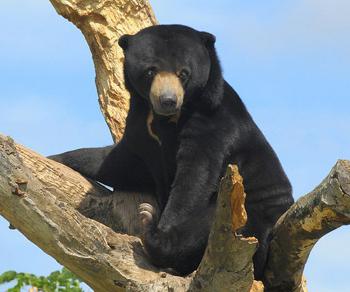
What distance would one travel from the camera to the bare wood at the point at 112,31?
29.9ft

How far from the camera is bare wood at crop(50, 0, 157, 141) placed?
9.12 metres

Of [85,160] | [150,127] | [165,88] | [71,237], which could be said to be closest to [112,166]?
[85,160]

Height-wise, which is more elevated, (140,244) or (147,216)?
(147,216)

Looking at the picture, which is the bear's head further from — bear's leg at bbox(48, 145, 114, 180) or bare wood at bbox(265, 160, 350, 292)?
bare wood at bbox(265, 160, 350, 292)

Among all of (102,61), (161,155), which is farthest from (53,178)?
(102,61)

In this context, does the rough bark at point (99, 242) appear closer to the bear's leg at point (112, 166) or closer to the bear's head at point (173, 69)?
the bear's head at point (173, 69)

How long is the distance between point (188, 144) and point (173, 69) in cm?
67

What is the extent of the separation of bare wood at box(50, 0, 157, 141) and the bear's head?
156cm

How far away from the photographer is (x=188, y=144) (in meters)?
7.09

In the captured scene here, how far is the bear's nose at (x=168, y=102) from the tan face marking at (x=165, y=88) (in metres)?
0.03

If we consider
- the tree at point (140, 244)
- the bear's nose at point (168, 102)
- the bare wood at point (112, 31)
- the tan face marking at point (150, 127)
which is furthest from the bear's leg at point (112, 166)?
the bear's nose at point (168, 102)

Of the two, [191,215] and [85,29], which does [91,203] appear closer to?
[191,215]

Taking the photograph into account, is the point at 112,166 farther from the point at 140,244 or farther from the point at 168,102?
the point at 140,244

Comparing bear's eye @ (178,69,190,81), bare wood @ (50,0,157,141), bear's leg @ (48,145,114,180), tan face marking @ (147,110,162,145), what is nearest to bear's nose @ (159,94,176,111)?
bear's eye @ (178,69,190,81)
